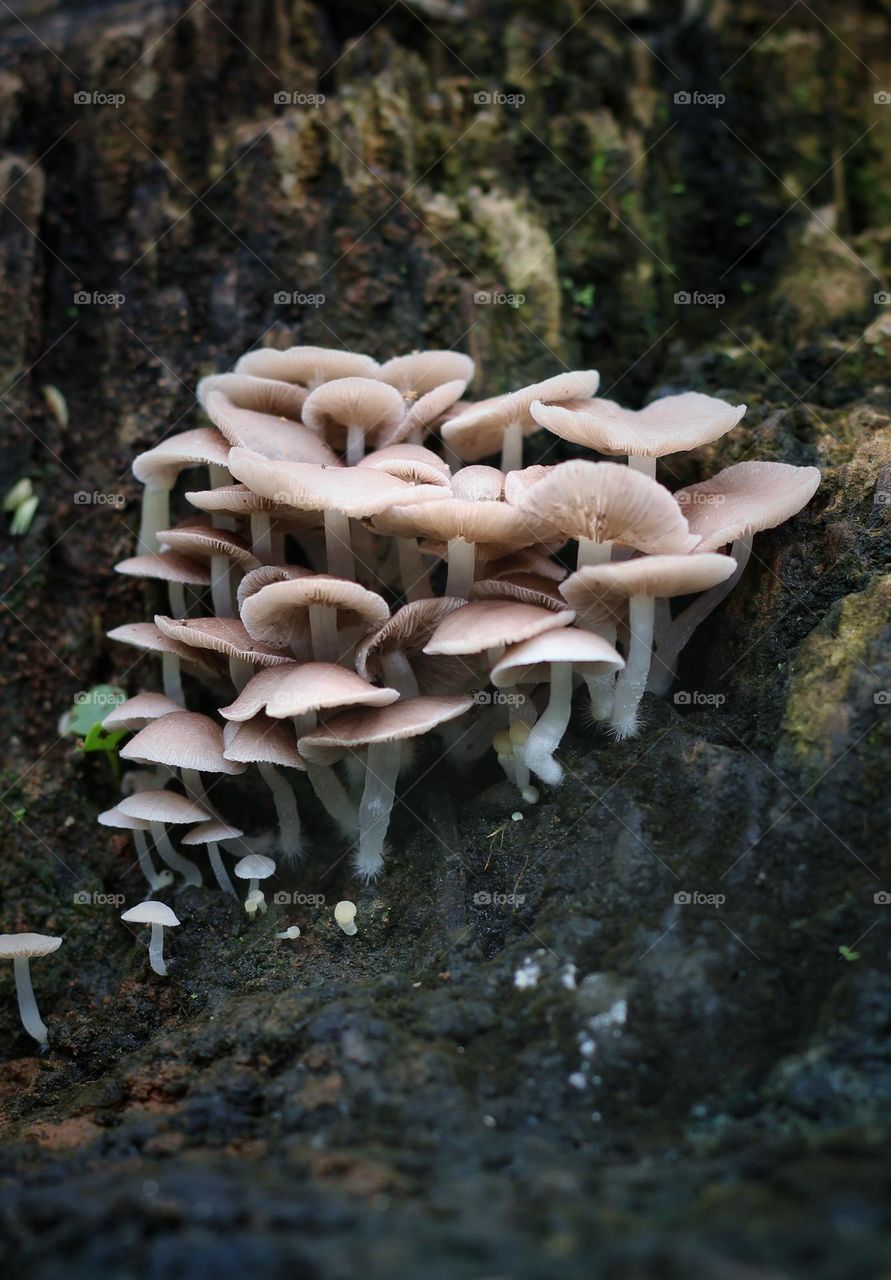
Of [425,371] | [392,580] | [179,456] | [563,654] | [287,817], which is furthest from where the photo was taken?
[392,580]

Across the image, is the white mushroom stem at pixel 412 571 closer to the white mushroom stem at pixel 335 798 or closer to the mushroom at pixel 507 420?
the mushroom at pixel 507 420

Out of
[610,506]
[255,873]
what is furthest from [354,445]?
[255,873]

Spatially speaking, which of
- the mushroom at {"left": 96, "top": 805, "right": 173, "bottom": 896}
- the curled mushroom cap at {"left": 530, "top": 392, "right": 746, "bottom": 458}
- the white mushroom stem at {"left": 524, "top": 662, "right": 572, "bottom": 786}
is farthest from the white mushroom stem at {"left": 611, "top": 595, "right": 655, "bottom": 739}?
the mushroom at {"left": 96, "top": 805, "right": 173, "bottom": 896}

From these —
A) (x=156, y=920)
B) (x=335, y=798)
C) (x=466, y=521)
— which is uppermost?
(x=466, y=521)

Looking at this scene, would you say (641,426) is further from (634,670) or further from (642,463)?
(634,670)

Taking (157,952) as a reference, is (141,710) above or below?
above

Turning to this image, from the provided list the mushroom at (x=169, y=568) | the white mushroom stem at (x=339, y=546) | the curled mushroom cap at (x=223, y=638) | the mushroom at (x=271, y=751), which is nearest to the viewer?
the mushroom at (x=271, y=751)

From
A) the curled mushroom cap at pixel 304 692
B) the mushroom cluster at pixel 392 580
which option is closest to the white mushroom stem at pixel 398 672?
the mushroom cluster at pixel 392 580
